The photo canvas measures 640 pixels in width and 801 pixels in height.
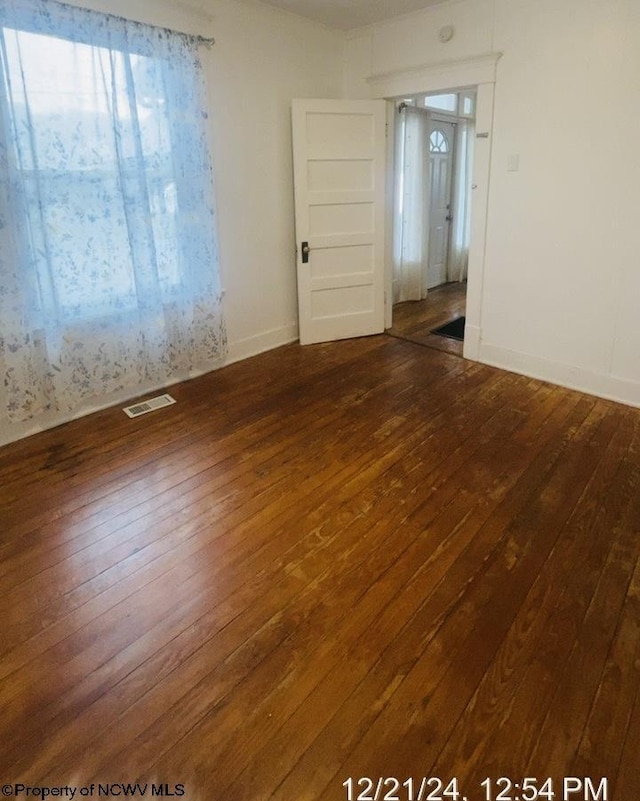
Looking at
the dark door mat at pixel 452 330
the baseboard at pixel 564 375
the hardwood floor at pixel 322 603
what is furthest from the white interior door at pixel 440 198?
the hardwood floor at pixel 322 603

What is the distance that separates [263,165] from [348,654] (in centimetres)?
379

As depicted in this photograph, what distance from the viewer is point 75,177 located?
121 inches

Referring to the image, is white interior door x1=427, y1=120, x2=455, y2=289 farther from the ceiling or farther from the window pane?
the ceiling

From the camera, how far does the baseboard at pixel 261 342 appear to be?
14.7 feet

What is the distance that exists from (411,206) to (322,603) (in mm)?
5507

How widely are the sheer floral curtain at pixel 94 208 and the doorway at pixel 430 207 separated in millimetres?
2402

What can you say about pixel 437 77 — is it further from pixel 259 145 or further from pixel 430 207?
pixel 430 207

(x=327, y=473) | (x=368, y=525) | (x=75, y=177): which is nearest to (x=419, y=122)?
(x=75, y=177)

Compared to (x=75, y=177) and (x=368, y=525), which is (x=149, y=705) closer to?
(x=368, y=525)

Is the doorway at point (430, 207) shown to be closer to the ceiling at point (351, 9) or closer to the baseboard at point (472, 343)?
the baseboard at point (472, 343)

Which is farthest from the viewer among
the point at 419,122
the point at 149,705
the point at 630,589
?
the point at 419,122

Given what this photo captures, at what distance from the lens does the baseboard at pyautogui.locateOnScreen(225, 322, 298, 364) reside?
449 cm

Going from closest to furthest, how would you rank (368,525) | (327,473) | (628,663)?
(628,663) → (368,525) → (327,473)

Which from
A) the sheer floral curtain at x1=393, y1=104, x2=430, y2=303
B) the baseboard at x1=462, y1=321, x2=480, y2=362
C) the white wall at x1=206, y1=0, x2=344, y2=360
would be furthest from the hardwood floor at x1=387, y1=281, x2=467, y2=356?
the white wall at x1=206, y1=0, x2=344, y2=360
